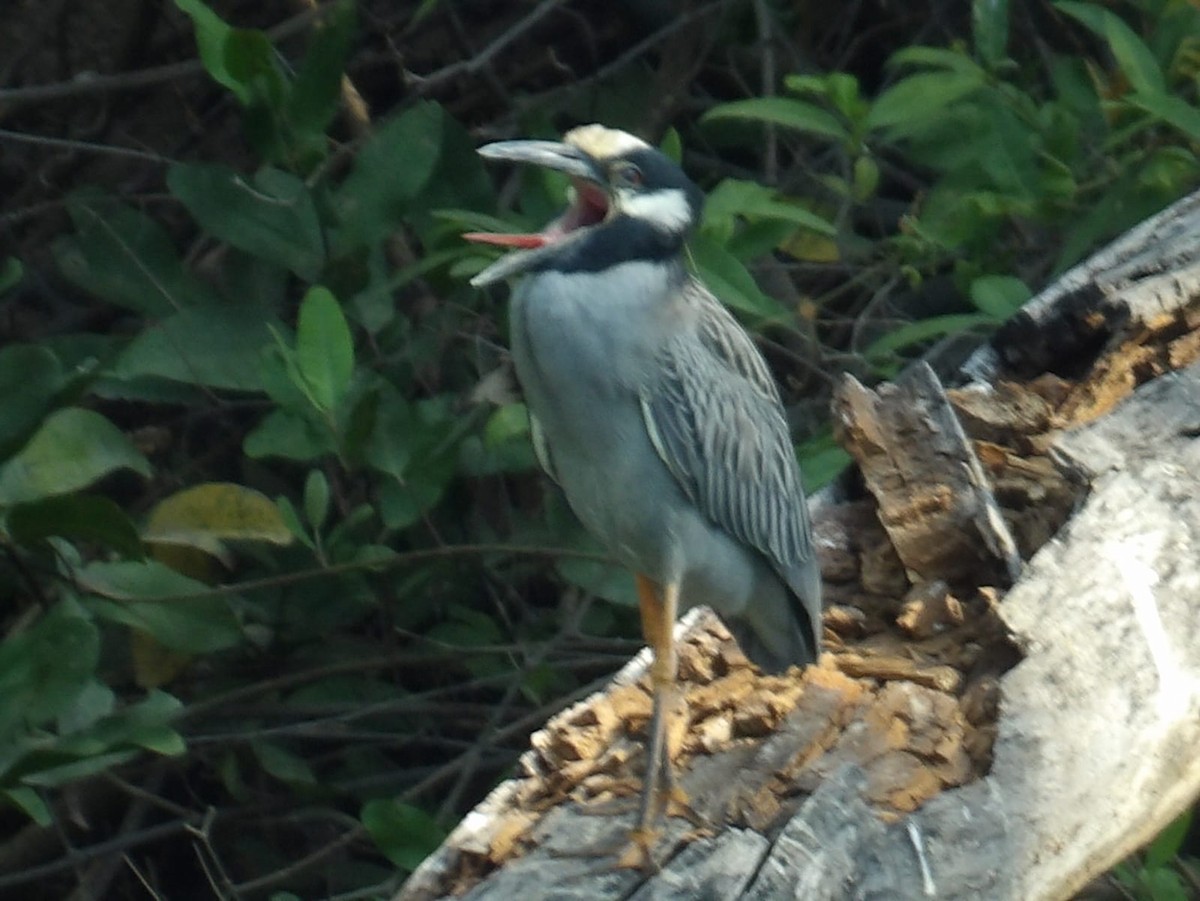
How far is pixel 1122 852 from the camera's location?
2.21 meters

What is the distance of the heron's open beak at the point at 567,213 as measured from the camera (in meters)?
2.17

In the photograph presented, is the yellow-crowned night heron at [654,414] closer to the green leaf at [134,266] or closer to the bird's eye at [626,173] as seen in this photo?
the bird's eye at [626,173]

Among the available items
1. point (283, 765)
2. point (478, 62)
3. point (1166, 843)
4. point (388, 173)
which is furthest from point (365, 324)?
point (1166, 843)

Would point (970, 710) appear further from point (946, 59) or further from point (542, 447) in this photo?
point (946, 59)

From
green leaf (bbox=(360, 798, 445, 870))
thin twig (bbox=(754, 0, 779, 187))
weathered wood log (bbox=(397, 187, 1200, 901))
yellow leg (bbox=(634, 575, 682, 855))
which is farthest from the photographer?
thin twig (bbox=(754, 0, 779, 187))

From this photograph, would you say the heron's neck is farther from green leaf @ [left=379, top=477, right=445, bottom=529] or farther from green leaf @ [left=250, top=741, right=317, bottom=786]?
green leaf @ [left=250, top=741, right=317, bottom=786]

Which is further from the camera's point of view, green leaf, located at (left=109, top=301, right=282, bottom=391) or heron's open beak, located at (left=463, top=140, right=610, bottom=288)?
green leaf, located at (left=109, top=301, right=282, bottom=391)

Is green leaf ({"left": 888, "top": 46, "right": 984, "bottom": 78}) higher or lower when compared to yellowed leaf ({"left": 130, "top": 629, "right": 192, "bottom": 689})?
higher

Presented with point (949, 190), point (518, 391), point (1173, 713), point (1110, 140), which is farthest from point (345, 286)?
point (1173, 713)

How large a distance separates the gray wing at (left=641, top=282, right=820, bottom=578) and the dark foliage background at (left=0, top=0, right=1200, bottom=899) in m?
0.33

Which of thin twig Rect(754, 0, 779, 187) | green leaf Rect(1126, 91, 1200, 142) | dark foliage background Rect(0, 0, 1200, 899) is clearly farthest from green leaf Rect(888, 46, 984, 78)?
thin twig Rect(754, 0, 779, 187)

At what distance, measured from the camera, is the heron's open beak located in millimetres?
2172

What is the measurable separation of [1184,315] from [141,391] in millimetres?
1617

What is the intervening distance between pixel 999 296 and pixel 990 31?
20.4 inches
